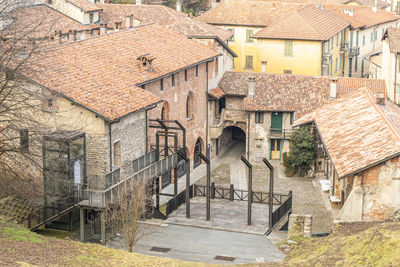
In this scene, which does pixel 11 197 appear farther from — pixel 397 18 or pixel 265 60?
pixel 397 18

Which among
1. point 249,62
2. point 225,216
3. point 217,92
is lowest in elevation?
point 225,216

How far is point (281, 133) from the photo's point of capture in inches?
2071

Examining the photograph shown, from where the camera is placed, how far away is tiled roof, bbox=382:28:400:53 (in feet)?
178

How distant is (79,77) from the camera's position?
35.9 meters

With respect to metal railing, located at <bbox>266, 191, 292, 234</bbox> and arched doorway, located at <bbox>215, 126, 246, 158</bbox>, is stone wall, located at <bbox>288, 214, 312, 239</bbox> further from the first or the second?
arched doorway, located at <bbox>215, 126, 246, 158</bbox>

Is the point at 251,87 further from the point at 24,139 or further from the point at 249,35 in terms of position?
the point at 24,139

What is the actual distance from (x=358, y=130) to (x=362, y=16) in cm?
4620

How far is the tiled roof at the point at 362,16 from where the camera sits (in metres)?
76.8

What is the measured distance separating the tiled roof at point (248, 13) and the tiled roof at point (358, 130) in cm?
2875

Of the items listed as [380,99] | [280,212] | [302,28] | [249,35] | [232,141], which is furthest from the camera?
[249,35]

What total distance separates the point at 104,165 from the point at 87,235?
3467 mm

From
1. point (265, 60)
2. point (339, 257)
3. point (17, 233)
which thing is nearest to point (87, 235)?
point (17, 233)

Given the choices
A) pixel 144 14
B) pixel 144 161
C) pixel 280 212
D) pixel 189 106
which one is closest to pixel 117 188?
pixel 144 161

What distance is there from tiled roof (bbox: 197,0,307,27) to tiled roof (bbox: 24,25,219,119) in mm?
24392
